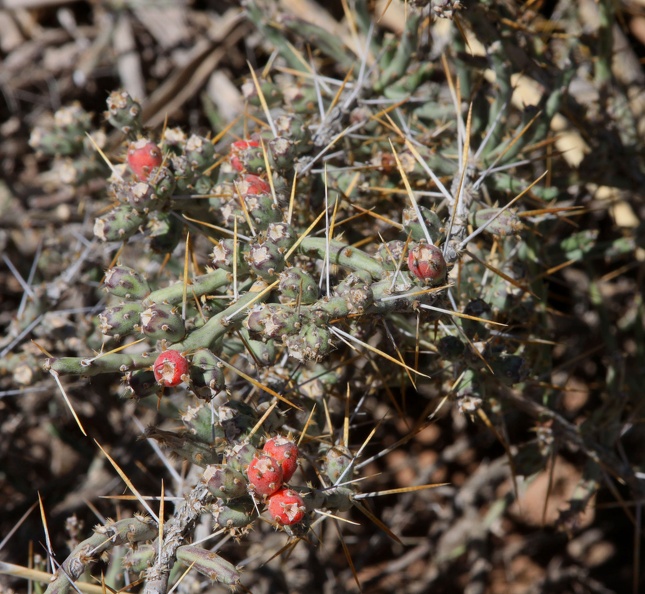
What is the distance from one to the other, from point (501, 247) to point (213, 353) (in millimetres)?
1037

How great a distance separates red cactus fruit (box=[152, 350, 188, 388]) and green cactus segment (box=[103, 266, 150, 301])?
260mm

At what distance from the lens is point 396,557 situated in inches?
129

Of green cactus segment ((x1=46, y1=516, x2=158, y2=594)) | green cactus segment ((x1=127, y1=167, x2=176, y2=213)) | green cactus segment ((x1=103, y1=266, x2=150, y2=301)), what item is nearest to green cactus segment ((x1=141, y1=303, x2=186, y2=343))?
green cactus segment ((x1=103, y1=266, x2=150, y2=301))

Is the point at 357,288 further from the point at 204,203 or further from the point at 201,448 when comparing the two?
the point at 204,203

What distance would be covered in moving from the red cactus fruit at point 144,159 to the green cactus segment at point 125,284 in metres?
0.28

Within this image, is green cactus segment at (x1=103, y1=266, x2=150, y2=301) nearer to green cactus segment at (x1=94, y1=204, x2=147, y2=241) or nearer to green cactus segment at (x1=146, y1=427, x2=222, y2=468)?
green cactus segment at (x1=94, y1=204, x2=147, y2=241)

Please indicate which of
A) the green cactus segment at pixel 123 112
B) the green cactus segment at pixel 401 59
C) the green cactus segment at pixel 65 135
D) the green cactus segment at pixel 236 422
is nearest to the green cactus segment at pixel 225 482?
the green cactus segment at pixel 236 422

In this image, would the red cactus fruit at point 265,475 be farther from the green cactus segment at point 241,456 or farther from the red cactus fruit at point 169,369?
the red cactus fruit at point 169,369

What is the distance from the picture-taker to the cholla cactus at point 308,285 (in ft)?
5.21

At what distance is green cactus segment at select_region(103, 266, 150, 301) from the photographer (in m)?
1.73

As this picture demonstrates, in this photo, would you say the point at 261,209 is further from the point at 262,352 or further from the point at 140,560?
the point at 140,560

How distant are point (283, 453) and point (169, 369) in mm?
309

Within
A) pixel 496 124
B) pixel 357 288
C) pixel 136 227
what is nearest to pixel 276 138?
pixel 136 227

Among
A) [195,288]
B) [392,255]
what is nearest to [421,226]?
[392,255]
